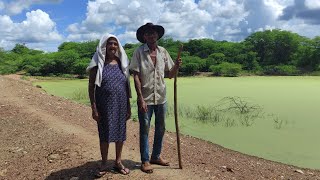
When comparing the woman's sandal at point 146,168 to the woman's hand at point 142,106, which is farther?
the woman's sandal at point 146,168

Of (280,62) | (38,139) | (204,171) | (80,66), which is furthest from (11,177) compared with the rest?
(280,62)

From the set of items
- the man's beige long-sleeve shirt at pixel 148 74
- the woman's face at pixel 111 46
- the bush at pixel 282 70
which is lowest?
the bush at pixel 282 70

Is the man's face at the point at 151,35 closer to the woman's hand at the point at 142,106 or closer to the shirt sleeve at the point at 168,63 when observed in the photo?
the shirt sleeve at the point at 168,63

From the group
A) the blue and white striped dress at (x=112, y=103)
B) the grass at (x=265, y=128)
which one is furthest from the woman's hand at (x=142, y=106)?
the grass at (x=265, y=128)

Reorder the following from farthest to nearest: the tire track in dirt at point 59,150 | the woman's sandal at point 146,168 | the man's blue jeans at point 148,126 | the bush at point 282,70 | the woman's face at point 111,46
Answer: the bush at point 282,70 → the tire track in dirt at point 59,150 → the woman's sandal at point 146,168 → the man's blue jeans at point 148,126 → the woman's face at point 111,46

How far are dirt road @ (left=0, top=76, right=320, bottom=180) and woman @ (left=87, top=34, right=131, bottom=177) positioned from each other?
531 mm

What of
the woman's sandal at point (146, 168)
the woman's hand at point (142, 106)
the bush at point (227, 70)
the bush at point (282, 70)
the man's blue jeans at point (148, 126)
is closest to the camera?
the woman's hand at point (142, 106)

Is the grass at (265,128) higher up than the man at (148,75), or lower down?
lower down

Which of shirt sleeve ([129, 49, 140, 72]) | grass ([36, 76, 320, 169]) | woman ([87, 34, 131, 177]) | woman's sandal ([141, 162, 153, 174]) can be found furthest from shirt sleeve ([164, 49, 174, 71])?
grass ([36, 76, 320, 169])

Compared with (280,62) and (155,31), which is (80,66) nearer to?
(280,62)

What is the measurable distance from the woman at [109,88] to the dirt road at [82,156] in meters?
0.53

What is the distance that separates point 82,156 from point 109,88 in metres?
1.49

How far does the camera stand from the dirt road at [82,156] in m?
4.71

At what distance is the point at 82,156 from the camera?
5.17 meters
